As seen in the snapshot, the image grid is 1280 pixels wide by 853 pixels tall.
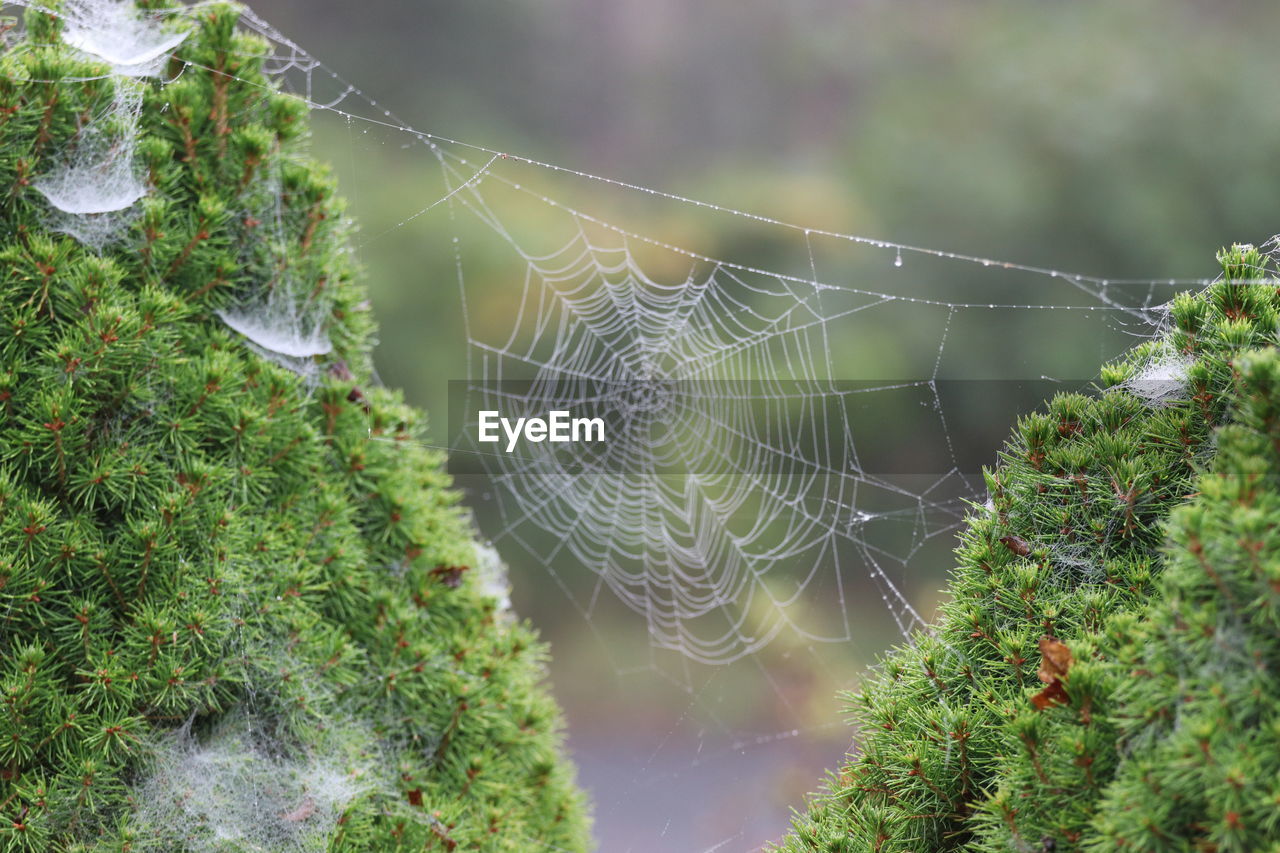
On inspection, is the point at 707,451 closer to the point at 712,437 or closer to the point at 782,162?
the point at 712,437

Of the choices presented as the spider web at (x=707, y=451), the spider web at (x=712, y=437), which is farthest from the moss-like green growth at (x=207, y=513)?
the spider web at (x=712, y=437)

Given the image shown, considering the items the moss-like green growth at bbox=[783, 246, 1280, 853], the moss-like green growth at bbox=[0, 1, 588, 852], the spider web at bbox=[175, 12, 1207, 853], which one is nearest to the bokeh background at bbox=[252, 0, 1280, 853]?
the spider web at bbox=[175, 12, 1207, 853]

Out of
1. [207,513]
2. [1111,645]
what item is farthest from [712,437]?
[1111,645]

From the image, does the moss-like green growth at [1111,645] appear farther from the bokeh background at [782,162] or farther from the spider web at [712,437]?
the bokeh background at [782,162]

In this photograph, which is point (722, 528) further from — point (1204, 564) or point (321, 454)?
point (1204, 564)

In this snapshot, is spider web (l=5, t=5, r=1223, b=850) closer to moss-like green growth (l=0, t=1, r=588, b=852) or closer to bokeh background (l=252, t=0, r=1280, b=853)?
bokeh background (l=252, t=0, r=1280, b=853)
